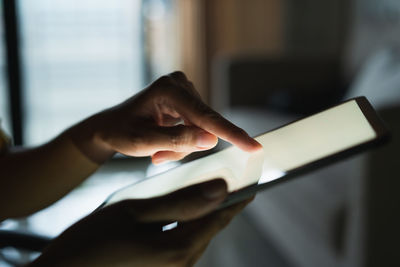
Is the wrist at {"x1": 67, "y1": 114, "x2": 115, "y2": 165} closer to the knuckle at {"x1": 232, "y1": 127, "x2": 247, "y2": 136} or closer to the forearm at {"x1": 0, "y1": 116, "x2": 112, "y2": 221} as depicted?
A: the forearm at {"x1": 0, "y1": 116, "x2": 112, "y2": 221}

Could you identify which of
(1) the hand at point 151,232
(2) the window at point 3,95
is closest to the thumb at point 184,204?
(1) the hand at point 151,232

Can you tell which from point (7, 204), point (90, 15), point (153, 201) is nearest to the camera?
point (153, 201)

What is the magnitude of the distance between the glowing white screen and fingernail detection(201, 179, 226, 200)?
0.10 feet

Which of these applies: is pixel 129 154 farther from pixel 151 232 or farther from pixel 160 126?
pixel 151 232

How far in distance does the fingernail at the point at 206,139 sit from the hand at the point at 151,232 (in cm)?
11

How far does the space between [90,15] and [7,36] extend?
1.68m

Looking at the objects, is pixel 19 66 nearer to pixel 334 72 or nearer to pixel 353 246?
pixel 334 72

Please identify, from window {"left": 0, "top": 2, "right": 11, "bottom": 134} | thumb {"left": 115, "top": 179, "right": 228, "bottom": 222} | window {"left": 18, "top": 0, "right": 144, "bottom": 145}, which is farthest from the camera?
window {"left": 18, "top": 0, "right": 144, "bottom": 145}

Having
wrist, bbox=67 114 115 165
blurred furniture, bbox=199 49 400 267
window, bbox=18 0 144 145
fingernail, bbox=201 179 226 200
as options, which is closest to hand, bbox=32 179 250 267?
fingernail, bbox=201 179 226 200

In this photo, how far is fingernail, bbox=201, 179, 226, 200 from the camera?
262 mm

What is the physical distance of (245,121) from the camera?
2.07 m

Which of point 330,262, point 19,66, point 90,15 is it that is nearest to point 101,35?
point 90,15

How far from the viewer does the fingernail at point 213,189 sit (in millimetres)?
262

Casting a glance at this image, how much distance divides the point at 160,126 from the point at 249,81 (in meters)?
2.03
